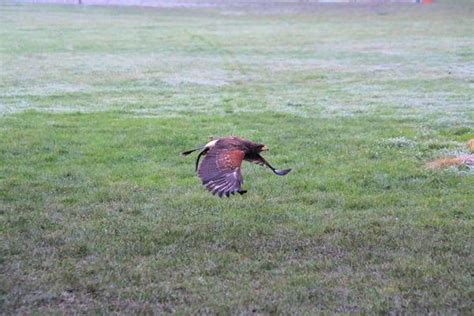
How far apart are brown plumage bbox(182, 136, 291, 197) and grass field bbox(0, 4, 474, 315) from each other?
0.79m

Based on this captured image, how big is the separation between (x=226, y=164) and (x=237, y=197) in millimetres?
2477

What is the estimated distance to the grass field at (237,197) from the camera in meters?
5.12

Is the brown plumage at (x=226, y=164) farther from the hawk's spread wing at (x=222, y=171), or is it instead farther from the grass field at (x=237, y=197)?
the grass field at (x=237, y=197)

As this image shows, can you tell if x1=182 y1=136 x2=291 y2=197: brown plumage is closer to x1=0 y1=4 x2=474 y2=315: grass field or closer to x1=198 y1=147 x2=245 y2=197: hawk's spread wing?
x1=198 y1=147 x2=245 y2=197: hawk's spread wing

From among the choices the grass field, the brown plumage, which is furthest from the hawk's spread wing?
the grass field

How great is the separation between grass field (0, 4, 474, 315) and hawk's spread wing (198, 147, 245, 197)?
2.57 ft

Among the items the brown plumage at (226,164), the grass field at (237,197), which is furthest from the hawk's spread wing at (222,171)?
the grass field at (237,197)

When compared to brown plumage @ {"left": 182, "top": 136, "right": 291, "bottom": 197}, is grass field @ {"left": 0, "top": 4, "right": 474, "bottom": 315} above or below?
below

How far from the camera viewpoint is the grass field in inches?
202

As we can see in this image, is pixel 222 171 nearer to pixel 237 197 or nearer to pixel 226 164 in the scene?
pixel 226 164

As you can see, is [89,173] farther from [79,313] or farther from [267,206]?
[79,313]

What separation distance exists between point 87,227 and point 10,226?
25.1 inches

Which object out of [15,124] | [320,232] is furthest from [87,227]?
[15,124]

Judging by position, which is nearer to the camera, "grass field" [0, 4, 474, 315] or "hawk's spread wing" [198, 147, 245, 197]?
"hawk's spread wing" [198, 147, 245, 197]
